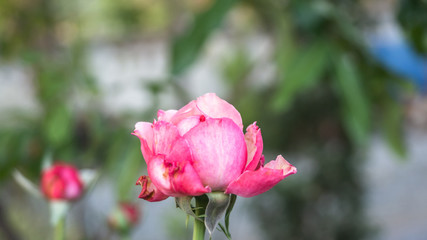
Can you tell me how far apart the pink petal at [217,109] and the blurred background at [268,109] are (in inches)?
12.2

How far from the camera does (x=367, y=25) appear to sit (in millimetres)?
1896

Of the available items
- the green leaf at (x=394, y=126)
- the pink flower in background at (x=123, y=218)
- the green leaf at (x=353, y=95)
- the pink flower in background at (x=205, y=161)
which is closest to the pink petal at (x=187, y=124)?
the pink flower in background at (x=205, y=161)

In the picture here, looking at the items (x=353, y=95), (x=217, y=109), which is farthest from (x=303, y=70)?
(x=217, y=109)

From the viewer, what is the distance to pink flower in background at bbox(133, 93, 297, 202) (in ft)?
0.79

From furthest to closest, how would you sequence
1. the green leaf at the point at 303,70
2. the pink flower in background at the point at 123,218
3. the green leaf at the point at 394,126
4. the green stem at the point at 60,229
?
the green leaf at the point at 394,126
the green leaf at the point at 303,70
the pink flower in background at the point at 123,218
the green stem at the point at 60,229

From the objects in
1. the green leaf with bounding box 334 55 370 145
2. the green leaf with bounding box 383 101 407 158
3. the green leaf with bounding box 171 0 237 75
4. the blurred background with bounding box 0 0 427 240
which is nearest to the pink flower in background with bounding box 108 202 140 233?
the blurred background with bounding box 0 0 427 240

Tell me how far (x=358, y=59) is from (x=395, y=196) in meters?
3.07

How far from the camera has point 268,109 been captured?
5.50 ft

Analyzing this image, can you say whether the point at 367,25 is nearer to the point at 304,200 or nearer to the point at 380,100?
the point at 304,200

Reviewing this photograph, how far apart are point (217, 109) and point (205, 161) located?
0.03 m

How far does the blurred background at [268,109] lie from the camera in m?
0.80

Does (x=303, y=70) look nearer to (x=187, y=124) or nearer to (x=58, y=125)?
(x=58, y=125)

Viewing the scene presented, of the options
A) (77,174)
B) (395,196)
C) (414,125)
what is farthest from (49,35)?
(414,125)

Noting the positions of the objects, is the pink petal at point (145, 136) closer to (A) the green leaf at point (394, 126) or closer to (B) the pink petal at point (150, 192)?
(B) the pink petal at point (150, 192)
